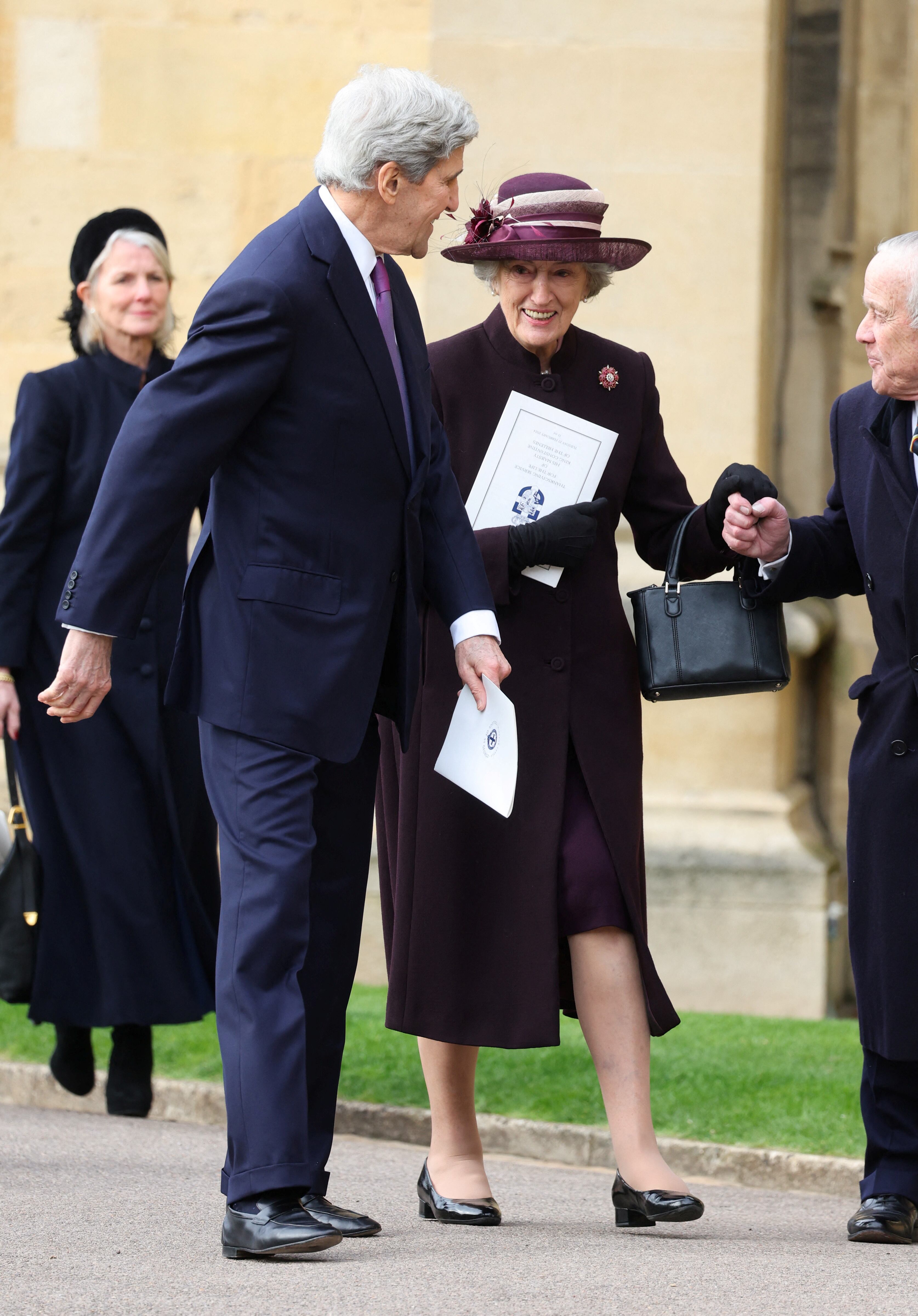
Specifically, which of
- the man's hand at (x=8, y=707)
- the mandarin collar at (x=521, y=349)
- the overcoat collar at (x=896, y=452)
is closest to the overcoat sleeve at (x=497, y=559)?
the mandarin collar at (x=521, y=349)

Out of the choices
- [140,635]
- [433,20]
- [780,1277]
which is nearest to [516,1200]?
[780,1277]

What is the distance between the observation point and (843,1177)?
5246 mm

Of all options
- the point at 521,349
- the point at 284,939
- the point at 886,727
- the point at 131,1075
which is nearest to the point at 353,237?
the point at 521,349

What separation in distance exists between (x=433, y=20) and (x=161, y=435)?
188 inches

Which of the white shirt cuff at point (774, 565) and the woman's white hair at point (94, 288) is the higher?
the woman's white hair at point (94, 288)

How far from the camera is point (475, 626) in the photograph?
3.99 metres

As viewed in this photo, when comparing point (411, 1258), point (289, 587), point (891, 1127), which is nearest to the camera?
point (411, 1258)

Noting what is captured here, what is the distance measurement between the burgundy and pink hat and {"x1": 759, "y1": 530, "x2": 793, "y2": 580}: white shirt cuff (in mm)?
665

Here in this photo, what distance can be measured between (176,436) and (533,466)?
3.34 feet

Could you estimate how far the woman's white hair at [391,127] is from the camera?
3.74m

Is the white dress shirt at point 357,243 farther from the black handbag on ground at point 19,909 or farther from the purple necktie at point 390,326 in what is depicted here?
the black handbag on ground at point 19,909

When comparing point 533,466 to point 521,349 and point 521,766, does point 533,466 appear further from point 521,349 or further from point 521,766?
point 521,766

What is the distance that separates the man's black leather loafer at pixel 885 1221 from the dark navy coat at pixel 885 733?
281mm

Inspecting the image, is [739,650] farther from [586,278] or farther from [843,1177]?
[843,1177]
